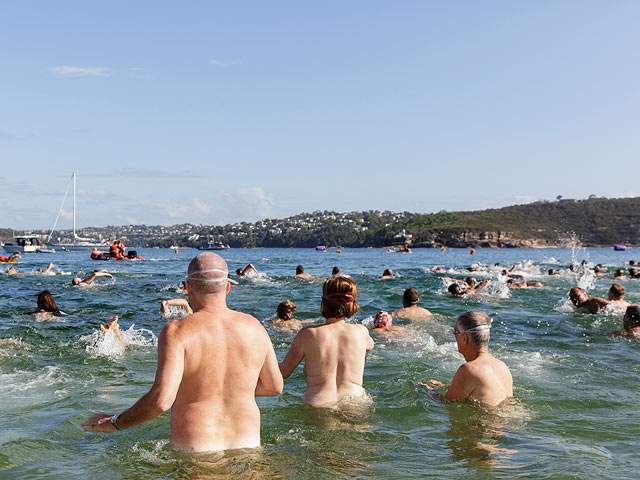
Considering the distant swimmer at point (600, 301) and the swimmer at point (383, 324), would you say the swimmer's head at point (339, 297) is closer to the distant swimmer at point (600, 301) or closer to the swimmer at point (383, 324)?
the swimmer at point (383, 324)

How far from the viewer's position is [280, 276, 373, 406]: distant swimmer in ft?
17.9

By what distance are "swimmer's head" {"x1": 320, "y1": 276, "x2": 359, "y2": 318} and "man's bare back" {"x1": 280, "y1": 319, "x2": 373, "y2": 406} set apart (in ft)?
0.57

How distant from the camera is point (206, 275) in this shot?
3.57 m

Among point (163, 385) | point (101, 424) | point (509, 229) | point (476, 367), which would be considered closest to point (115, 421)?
point (101, 424)

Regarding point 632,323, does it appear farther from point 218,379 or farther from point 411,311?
point 218,379

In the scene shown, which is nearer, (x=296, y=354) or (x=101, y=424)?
(x=101, y=424)

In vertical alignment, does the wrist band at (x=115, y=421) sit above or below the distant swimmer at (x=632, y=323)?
above

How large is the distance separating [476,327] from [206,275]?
3.20 metres

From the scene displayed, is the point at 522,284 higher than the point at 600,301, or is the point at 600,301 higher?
the point at 600,301

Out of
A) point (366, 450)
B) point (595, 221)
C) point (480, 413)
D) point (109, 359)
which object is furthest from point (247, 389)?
point (595, 221)

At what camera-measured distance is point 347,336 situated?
566cm

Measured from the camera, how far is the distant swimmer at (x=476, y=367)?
18.6 feet

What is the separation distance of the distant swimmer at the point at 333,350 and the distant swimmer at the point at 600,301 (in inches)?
406

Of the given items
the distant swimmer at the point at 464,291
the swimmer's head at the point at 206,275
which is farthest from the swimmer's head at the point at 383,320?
the distant swimmer at the point at 464,291
